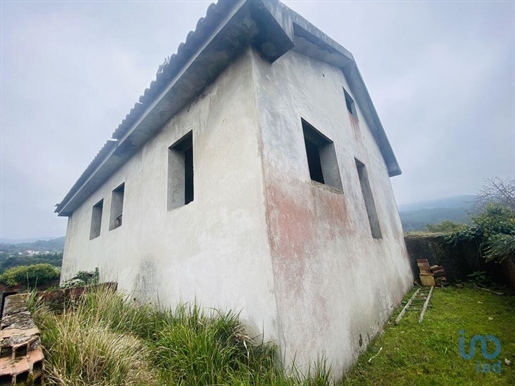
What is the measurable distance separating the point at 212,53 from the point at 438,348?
5.60 meters

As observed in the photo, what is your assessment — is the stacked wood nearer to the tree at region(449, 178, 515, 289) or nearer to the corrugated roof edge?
the tree at region(449, 178, 515, 289)

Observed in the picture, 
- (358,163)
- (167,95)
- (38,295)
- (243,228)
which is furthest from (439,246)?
(38,295)

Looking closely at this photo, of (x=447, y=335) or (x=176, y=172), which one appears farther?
(x=176, y=172)

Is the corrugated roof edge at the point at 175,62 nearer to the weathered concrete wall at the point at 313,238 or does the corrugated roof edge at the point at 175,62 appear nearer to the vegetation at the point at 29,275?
the weathered concrete wall at the point at 313,238

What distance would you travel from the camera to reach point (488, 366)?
282 cm

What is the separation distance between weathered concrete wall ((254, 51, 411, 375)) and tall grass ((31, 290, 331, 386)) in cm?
31

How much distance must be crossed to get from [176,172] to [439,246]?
920cm

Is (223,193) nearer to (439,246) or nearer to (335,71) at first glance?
(335,71)

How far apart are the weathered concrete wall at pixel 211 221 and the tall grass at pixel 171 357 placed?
26 cm

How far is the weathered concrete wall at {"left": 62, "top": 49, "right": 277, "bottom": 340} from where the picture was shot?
104 inches

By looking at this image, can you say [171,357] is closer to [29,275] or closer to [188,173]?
[188,173]

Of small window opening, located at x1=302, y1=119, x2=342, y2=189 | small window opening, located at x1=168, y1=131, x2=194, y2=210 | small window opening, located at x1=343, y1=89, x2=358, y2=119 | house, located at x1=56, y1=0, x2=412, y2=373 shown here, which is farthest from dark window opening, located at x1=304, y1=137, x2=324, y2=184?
small window opening, located at x1=168, y1=131, x2=194, y2=210

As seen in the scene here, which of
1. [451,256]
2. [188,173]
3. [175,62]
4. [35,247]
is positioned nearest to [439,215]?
[451,256]

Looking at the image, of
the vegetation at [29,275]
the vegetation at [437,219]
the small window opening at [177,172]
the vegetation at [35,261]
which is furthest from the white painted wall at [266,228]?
the vegetation at [35,261]
